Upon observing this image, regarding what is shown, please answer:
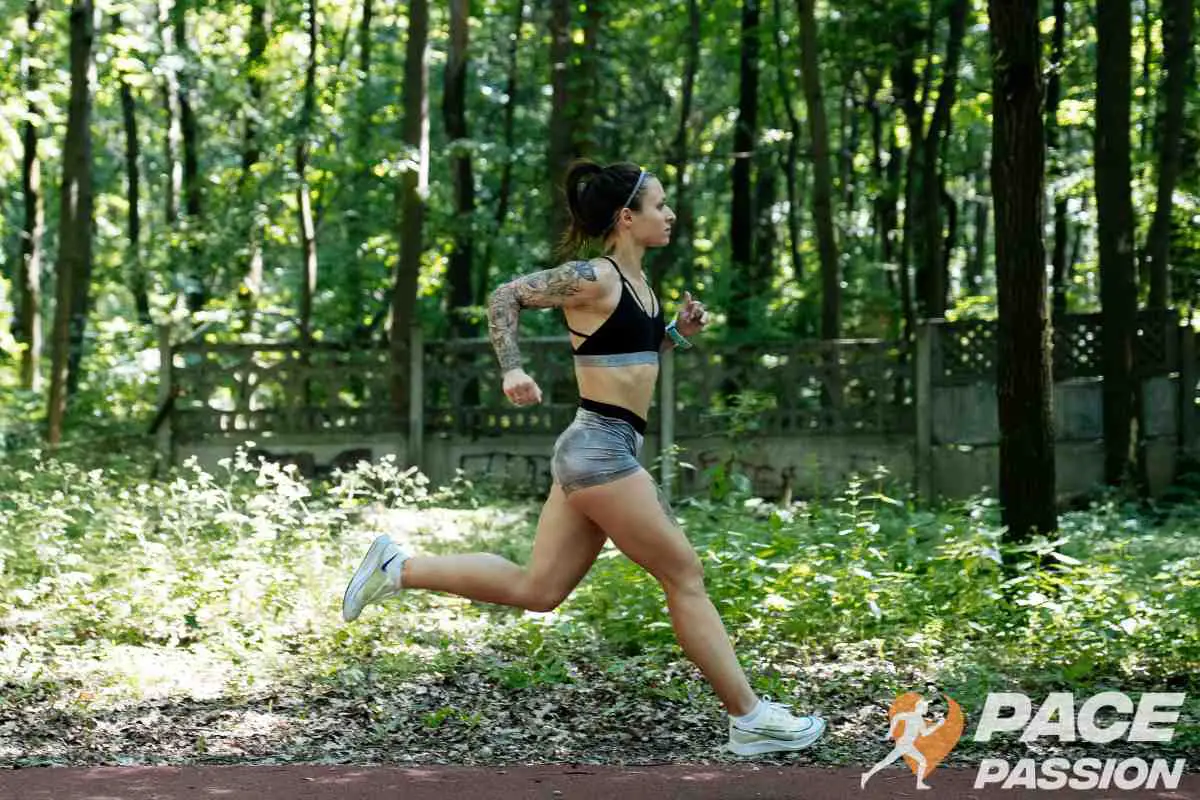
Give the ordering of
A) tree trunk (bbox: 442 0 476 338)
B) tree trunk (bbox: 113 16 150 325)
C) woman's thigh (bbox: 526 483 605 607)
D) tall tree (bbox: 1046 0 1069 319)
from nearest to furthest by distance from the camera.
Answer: woman's thigh (bbox: 526 483 605 607) → tree trunk (bbox: 442 0 476 338) → tree trunk (bbox: 113 16 150 325) → tall tree (bbox: 1046 0 1069 319)

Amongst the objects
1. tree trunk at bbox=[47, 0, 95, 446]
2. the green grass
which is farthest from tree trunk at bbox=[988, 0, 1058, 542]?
tree trunk at bbox=[47, 0, 95, 446]

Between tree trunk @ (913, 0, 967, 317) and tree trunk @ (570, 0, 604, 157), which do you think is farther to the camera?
tree trunk @ (913, 0, 967, 317)

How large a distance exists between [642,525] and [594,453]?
316 mm

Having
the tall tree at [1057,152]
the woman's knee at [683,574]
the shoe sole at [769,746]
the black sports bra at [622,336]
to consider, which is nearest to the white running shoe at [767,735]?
the shoe sole at [769,746]

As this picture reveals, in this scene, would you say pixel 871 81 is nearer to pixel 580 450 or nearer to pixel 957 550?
pixel 957 550

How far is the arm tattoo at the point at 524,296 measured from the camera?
5293mm

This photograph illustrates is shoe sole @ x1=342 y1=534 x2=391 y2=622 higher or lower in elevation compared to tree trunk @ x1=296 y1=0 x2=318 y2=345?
lower

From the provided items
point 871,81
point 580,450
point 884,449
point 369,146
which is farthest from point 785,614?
point 871,81

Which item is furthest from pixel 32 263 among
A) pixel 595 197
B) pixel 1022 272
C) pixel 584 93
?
pixel 595 197

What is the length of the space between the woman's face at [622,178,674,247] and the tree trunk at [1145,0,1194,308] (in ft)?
42.7

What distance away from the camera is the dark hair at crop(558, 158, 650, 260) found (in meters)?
5.54

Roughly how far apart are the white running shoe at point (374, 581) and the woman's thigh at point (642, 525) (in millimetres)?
922

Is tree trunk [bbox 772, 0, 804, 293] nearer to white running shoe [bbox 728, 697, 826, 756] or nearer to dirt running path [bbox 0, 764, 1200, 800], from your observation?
dirt running path [bbox 0, 764, 1200, 800]

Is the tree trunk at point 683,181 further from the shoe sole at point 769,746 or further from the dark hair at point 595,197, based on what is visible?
the shoe sole at point 769,746
